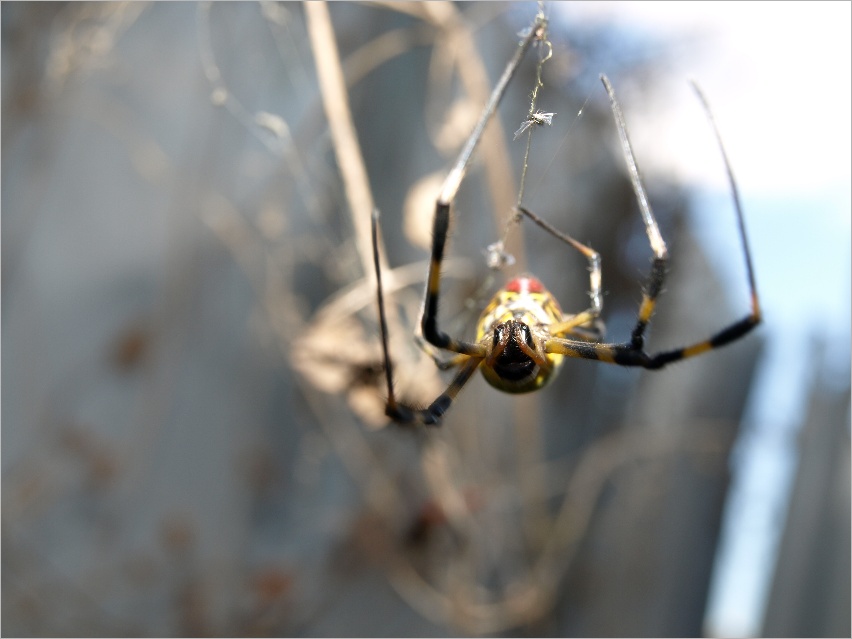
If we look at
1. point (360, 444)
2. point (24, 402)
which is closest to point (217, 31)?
point (24, 402)

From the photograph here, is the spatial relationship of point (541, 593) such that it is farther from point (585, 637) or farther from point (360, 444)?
point (585, 637)

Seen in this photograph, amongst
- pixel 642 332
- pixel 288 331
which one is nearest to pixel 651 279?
pixel 642 332

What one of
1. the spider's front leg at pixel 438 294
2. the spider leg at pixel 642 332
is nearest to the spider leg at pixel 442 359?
the spider's front leg at pixel 438 294

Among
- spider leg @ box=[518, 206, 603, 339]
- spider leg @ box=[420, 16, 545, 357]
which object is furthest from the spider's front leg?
spider leg @ box=[518, 206, 603, 339]

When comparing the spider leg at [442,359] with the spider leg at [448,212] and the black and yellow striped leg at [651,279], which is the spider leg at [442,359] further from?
the black and yellow striped leg at [651,279]

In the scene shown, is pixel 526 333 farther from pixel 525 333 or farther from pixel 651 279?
pixel 651 279
